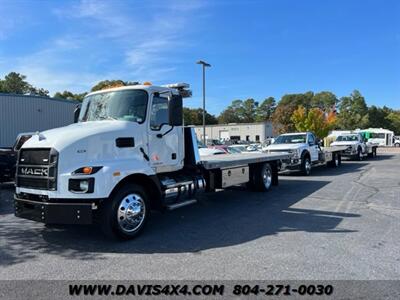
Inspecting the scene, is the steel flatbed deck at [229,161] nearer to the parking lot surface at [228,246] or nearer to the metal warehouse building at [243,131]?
the parking lot surface at [228,246]

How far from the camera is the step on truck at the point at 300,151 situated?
638 inches

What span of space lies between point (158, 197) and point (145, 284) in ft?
8.30

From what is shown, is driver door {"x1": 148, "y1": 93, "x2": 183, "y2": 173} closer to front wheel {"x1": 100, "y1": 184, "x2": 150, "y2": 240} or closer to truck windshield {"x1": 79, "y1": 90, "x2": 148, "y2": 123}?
truck windshield {"x1": 79, "y1": 90, "x2": 148, "y2": 123}

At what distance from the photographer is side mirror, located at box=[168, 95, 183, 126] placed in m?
7.13

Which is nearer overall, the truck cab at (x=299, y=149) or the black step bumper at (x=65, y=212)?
the black step bumper at (x=65, y=212)

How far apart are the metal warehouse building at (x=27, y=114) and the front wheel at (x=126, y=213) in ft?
71.3

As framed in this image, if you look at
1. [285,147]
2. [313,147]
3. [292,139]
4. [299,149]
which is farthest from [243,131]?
[299,149]

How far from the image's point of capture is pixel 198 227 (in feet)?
23.6

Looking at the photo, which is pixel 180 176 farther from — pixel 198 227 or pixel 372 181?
pixel 372 181

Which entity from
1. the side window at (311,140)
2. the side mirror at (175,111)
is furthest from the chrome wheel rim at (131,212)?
the side window at (311,140)

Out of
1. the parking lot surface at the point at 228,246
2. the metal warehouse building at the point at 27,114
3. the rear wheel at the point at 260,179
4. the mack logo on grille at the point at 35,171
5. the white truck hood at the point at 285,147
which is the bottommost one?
the parking lot surface at the point at 228,246

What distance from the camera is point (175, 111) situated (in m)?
7.27

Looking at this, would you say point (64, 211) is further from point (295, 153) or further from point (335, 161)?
point (335, 161)

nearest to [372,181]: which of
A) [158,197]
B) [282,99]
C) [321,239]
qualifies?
[321,239]
